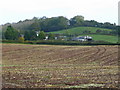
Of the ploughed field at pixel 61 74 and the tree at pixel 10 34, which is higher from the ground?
the tree at pixel 10 34

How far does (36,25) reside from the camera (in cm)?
12756

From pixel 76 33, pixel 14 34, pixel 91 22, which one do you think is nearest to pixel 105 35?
pixel 76 33

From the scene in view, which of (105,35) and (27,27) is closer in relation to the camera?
(105,35)

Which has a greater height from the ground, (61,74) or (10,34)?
(10,34)

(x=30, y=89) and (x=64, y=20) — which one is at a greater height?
(x=64, y=20)

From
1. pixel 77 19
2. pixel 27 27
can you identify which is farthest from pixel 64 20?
pixel 27 27

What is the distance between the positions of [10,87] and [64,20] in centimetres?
12694

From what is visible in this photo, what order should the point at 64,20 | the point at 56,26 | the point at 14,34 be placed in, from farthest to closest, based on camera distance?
the point at 64,20 < the point at 56,26 < the point at 14,34

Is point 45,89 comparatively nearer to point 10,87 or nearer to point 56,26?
point 10,87

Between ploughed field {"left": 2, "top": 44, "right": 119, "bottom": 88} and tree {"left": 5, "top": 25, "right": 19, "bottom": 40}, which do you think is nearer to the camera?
ploughed field {"left": 2, "top": 44, "right": 119, "bottom": 88}

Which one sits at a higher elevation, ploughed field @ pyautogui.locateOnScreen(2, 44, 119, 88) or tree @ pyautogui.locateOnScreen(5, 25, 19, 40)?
tree @ pyautogui.locateOnScreen(5, 25, 19, 40)

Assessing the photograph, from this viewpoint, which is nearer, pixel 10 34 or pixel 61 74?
pixel 61 74

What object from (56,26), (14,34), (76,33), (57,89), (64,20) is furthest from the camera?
A: (64,20)

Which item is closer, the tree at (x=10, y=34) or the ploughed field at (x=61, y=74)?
the ploughed field at (x=61, y=74)
